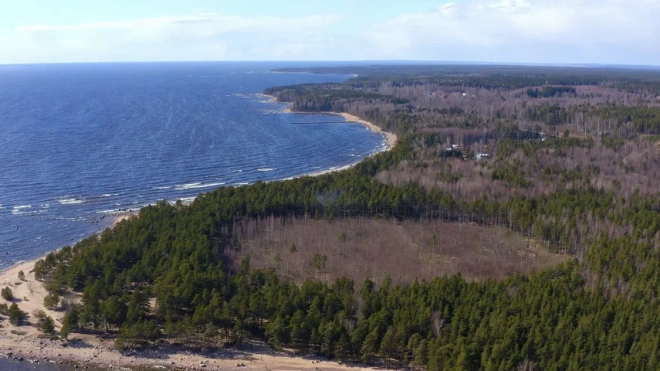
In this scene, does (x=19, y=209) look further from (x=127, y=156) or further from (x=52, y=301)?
(x=127, y=156)

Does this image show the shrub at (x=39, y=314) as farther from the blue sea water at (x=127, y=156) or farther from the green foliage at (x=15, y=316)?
the blue sea water at (x=127, y=156)

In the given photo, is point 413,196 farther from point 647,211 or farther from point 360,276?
point 647,211

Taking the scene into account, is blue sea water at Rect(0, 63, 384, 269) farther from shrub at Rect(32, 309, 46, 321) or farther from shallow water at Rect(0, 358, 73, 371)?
shallow water at Rect(0, 358, 73, 371)

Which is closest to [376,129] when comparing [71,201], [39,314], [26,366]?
[71,201]

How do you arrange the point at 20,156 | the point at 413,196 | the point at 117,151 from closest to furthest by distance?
the point at 413,196 → the point at 20,156 → the point at 117,151

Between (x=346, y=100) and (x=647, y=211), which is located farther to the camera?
(x=346, y=100)

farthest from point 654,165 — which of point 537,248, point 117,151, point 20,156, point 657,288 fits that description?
point 20,156
